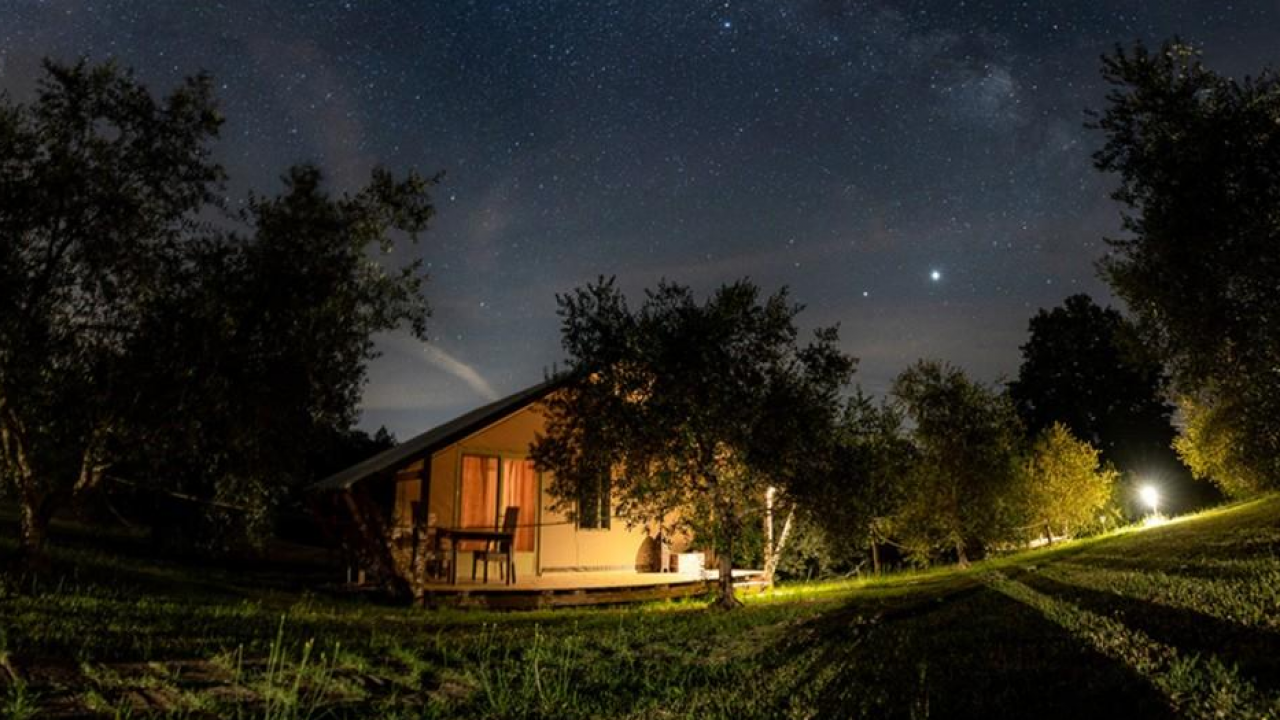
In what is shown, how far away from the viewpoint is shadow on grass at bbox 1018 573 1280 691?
4.80 m

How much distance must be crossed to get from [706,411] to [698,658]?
661cm

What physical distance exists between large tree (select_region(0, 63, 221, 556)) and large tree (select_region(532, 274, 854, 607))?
8105 mm

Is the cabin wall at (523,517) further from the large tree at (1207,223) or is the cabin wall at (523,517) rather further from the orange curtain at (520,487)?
the large tree at (1207,223)

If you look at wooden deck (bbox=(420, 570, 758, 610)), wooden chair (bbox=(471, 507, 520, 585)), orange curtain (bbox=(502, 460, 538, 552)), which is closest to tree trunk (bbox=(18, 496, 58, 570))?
wooden deck (bbox=(420, 570, 758, 610))

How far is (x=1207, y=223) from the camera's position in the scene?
41.3 feet

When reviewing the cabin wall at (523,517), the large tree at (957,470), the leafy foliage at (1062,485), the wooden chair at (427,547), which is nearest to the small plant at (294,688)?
the wooden chair at (427,547)

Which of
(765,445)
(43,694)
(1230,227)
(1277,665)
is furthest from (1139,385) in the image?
(43,694)

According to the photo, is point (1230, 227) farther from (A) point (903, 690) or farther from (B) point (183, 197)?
(B) point (183, 197)

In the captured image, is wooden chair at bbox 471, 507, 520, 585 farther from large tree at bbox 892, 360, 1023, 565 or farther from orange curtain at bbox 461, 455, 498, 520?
large tree at bbox 892, 360, 1023, 565

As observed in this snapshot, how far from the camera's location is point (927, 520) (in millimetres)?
25438

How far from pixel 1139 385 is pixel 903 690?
61083 millimetres

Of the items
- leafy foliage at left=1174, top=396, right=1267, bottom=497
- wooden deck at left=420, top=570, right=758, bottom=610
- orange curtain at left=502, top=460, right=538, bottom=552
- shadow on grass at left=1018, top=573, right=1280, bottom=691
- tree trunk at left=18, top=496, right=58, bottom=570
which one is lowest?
wooden deck at left=420, top=570, right=758, bottom=610

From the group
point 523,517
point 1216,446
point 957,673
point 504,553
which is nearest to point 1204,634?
point 957,673

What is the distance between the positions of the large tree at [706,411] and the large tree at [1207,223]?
6542 mm
